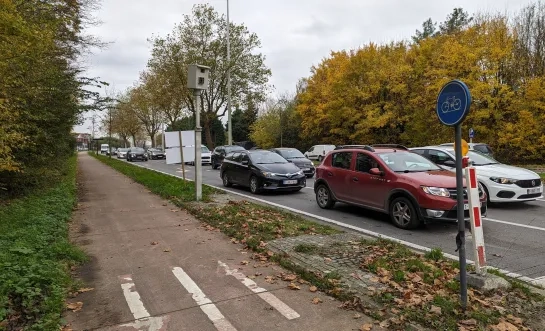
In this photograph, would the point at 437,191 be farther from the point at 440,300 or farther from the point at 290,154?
the point at 290,154

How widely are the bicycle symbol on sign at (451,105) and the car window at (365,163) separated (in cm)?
442

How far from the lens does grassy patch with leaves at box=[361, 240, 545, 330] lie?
3.51 metres

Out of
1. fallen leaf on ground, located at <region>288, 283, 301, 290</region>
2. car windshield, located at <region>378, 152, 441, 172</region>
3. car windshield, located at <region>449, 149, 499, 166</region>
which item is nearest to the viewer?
fallen leaf on ground, located at <region>288, 283, 301, 290</region>

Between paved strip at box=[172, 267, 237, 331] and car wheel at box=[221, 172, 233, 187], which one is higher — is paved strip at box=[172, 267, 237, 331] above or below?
below

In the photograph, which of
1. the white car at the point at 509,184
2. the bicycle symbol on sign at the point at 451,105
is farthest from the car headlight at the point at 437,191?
the bicycle symbol on sign at the point at 451,105

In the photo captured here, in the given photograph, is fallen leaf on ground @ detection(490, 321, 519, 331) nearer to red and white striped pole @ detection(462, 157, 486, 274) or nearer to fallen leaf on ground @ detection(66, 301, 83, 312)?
red and white striped pole @ detection(462, 157, 486, 274)

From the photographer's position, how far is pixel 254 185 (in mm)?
13266

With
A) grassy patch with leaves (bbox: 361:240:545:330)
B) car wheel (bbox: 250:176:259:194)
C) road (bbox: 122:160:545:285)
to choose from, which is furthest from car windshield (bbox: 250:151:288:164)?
grassy patch with leaves (bbox: 361:240:545:330)

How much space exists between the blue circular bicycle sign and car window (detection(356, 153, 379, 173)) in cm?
441

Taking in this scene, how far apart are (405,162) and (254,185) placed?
20.1ft

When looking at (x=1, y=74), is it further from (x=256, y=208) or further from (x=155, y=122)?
(x=155, y=122)

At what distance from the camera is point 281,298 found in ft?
13.8

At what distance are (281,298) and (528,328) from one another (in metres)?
2.29

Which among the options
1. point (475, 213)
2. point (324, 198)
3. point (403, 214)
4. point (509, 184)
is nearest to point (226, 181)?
point (324, 198)
